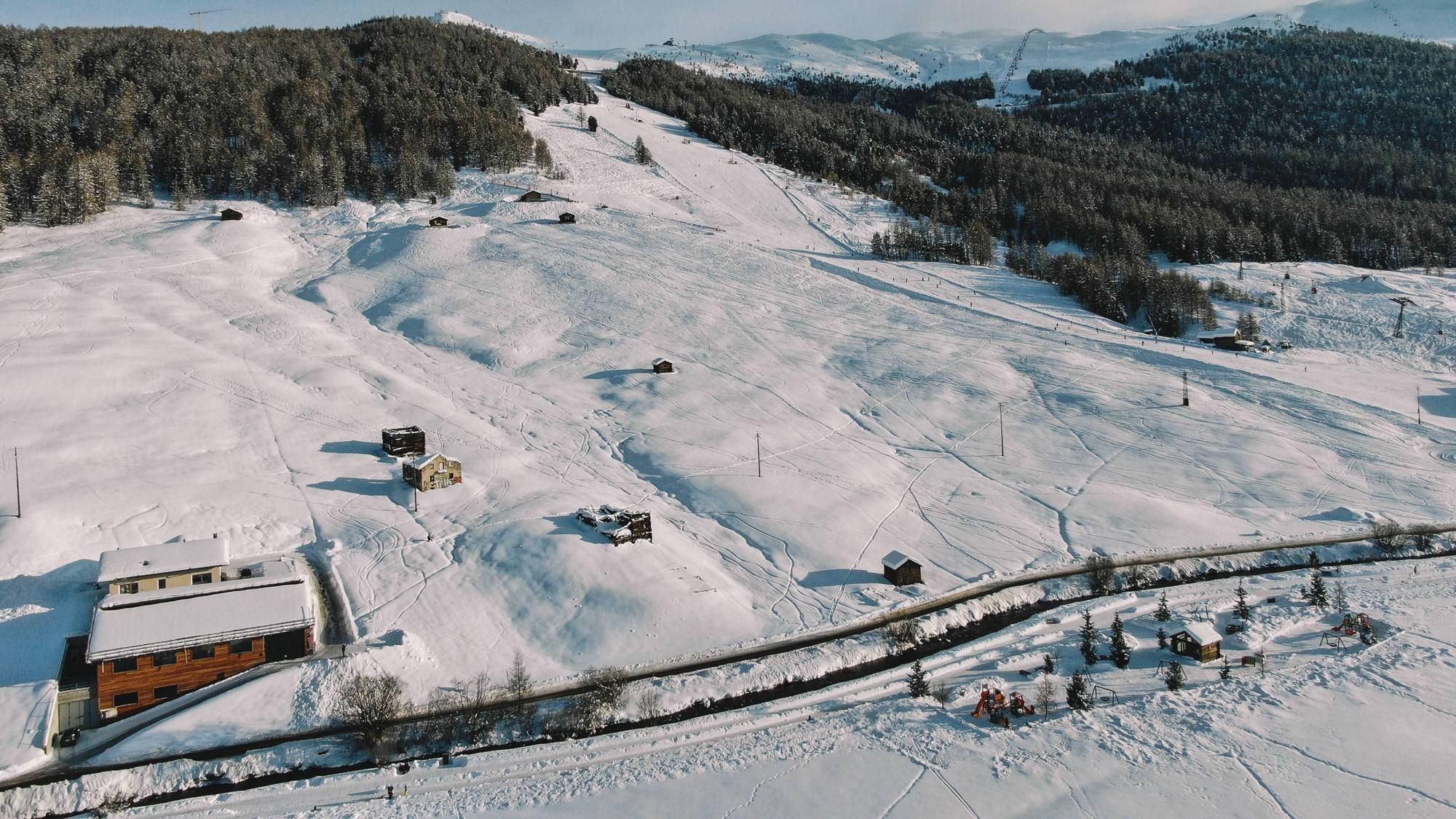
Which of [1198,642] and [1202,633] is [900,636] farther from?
[1202,633]

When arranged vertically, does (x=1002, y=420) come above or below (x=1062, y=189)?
below

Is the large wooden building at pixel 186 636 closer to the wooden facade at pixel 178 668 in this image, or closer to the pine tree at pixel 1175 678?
the wooden facade at pixel 178 668

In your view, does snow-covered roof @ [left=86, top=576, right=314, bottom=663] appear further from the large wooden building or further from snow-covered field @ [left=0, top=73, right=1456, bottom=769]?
snow-covered field @ [left=0, top=73, right=1456, bottom=769]

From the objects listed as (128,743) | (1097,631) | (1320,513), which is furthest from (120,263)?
(1320,513)

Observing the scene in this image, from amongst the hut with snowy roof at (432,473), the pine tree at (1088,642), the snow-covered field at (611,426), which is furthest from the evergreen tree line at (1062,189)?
the hut with snowy roof at (432,473)

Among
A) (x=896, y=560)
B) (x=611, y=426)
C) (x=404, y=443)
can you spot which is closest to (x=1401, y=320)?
(x=896, y=560)
